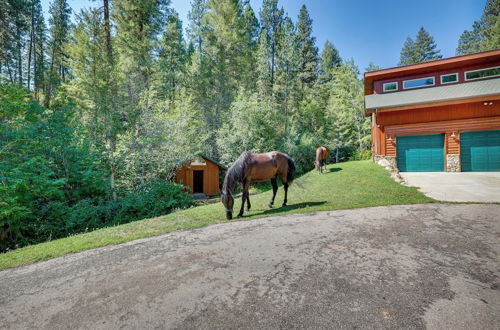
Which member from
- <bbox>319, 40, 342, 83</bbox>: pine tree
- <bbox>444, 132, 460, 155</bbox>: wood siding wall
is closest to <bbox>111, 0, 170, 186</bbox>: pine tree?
<bbox>444, 132, 460, 155</bbox>: wood siding wall

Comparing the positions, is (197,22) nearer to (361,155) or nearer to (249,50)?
(249,50)

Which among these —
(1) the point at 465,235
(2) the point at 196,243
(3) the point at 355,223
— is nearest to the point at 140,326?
(2) the point at 196,243

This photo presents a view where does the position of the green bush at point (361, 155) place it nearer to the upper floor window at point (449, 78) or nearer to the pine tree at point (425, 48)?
the upper floor window at point (449, 78)

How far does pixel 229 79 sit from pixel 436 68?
19.3 metres

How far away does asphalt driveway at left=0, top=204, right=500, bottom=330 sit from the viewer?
80.6 inches

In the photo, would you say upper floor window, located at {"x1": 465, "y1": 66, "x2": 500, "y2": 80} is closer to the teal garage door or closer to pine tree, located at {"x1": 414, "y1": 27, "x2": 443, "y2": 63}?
the teal garage door

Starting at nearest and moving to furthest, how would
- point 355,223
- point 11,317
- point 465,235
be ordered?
point 11,317 < point 465,235 < point 355,223

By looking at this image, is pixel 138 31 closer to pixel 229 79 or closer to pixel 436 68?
pixel 229 79

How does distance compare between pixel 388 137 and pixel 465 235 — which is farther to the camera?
→ pixel 388 137

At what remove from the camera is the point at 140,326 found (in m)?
2.00

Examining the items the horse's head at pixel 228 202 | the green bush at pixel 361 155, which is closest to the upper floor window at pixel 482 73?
the green bush at pixel 361 155

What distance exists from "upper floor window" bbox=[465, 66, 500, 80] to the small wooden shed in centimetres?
1930

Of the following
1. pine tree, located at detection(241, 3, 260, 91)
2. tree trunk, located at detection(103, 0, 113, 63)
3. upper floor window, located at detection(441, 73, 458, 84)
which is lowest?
upper floor window, located at detection(441, 73, 458, 84)

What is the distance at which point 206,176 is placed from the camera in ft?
60.1
